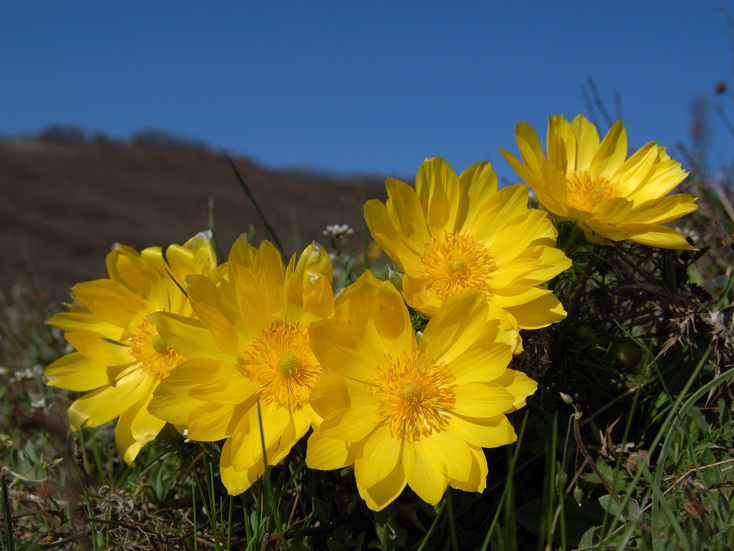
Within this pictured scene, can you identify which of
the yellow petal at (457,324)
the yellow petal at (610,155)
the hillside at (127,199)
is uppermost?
the hillside at (127,199)

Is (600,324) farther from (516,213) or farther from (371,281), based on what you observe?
(371,281)

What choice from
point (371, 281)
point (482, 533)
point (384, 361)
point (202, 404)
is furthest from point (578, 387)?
point (202, 404)

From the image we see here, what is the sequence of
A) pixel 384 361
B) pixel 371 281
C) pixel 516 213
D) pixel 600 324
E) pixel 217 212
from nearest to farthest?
pixel 371 281 → pixel 384 361 → pixel 516 213 → pixel 600 324 → pixel 217 212

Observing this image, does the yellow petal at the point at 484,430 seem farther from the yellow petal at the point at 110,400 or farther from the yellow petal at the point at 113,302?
the yellow petal at the point at 113,302

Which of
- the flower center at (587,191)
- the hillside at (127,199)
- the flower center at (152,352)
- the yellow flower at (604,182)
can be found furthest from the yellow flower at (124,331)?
the hillside at (127,199)

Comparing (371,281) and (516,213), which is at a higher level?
(516,213)

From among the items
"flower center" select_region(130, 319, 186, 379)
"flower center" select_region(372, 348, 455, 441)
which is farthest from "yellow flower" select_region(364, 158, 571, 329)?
"flower center" select_region(130, 319, 186, 379)

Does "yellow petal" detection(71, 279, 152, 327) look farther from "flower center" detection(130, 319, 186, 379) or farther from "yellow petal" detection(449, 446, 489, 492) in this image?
"yellow petal" detection(449, 446, 489, 492)
